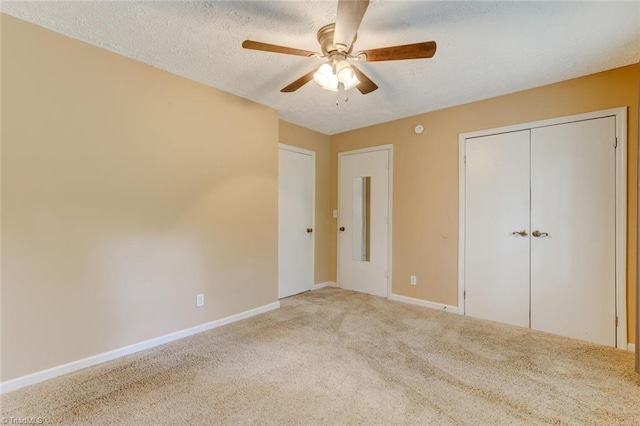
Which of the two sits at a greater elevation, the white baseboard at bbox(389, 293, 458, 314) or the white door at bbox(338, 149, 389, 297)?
the white door at bbox(338, 149, 389, 297)

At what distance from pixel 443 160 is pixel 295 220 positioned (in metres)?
2.12

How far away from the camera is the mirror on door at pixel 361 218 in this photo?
14.1ft

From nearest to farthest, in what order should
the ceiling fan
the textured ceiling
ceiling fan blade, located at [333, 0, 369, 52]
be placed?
ceiling fan blade, located at [333, 0, 369, 52]
the ceiling fan
the textured ceiling

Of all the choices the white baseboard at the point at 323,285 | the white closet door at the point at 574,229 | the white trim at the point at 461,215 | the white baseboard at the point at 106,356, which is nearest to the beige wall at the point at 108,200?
the white baseboard at the point at 106,356

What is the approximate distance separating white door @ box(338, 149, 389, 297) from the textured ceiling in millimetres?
1445

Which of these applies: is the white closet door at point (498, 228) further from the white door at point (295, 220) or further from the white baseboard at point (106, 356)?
the white baseboard at point (106, 356)

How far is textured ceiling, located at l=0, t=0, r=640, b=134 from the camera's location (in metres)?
1.84

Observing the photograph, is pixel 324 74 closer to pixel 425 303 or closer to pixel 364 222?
pixel 364 222

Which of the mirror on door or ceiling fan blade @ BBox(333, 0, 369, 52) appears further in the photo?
the mirror on door

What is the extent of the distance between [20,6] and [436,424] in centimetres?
360

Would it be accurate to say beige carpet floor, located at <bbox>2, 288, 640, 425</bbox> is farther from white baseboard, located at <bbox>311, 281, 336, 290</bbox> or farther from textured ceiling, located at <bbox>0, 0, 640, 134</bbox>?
textured ceiling, located at <bbox>0, 0, 640, 134</bbox>

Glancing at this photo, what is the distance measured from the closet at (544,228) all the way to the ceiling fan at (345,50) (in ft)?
6.24

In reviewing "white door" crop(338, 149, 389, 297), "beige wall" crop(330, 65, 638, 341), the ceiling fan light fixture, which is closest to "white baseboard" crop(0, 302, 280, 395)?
"white door" crop(338, 149, 389, 297)

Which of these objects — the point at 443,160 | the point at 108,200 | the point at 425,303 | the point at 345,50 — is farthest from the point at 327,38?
the point at 425,303
